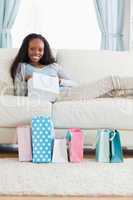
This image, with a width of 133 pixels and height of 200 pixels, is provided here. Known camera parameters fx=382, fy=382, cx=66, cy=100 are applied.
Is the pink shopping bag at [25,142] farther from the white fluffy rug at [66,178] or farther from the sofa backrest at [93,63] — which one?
the sofa backrest at [93,63]

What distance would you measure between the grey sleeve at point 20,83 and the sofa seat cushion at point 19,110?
0.38 metres

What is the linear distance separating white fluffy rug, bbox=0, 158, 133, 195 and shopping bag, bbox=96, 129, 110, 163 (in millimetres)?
67

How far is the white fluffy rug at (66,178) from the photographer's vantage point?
5.93ft

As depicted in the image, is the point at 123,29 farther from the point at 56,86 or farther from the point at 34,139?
the point at 34,139

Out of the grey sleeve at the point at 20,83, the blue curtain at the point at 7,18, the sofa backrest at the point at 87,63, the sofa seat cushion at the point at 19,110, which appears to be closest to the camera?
the sofa seat cushion at the point at 19,110

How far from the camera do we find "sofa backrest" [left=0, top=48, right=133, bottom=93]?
3.15m

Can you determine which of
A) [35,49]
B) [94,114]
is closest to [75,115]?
[94,114]


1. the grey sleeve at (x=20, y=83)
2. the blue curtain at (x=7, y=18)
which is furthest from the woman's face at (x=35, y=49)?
the blue curtain at (x=7, y=18)

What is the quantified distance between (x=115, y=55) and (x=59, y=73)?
0.51m

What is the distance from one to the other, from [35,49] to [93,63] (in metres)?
0.50

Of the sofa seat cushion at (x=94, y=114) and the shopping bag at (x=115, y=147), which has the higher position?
the sofa seat cushion at (x=94, y=114)

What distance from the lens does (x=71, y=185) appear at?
74.4 inches

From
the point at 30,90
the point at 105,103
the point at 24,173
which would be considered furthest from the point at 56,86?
the point at 24,173

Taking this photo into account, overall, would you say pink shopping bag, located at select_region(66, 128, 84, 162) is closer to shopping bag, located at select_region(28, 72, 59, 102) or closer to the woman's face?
shopping bag, located at select_region(28, 72, 59, 102)
